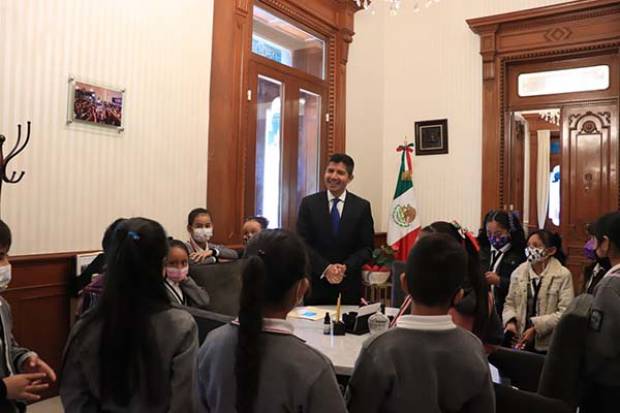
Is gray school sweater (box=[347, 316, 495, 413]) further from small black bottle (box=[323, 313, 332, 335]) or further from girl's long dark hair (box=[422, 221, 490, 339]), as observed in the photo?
small black bottle (box=[323, 313, 332, 335])

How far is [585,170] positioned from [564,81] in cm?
95

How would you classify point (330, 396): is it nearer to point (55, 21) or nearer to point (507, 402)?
point (507, 402)

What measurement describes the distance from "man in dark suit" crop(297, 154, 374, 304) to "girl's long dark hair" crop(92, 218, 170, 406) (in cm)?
179

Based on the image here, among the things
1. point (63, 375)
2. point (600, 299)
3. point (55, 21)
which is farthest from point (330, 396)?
point (55, 21)

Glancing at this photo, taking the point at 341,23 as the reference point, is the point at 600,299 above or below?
below

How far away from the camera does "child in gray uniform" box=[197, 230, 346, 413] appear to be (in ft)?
3.72

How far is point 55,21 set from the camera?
3266mm

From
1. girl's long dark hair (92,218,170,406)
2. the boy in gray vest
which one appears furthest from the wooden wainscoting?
girl's long dark hair (92,218,170,406)

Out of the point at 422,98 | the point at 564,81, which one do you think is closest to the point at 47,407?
the point at 422,98

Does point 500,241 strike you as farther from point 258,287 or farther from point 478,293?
point 258,287

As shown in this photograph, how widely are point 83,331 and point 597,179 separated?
5313mm

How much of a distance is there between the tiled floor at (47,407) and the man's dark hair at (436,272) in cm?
267

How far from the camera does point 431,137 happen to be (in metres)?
6.14

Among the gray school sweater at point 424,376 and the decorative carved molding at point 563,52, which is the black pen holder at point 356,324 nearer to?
the gray school sweater at point 424,376
